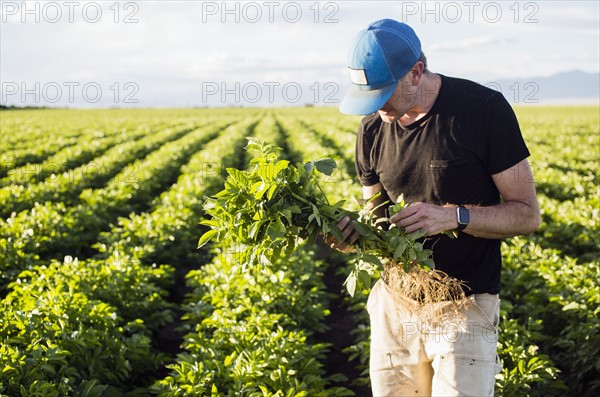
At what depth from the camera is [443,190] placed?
268 cm

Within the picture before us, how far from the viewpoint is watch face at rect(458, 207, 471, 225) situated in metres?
2.50

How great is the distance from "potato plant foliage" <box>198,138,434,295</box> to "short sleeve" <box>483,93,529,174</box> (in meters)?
0.41

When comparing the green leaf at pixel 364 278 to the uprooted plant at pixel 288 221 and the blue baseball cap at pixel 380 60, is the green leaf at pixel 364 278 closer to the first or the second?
the uprooted plant at pixel 288 221

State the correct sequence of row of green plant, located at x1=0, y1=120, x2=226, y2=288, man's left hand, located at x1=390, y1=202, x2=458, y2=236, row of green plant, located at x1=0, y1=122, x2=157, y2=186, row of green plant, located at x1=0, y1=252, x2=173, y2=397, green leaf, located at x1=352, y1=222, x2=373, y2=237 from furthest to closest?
row of green plant, located at x1=0, y1=122, x2=157, y2=186 < row of green plant, located at x1=0, y1=120, x2=226, y2=288 < row of green plant, located at x1=0, y1=252, x2=173, y2=397 < green leaf, located at x1=352, y1=222, x2=373, y2=237 < man's left hand, located at x1=390, y1=202, x2=458, y2=236

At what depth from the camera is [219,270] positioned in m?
6.05

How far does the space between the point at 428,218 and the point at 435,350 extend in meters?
0.61

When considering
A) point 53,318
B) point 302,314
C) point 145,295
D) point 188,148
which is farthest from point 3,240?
point 188,148

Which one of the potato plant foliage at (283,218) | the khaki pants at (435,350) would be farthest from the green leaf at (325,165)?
the khaki pants at (435,350)

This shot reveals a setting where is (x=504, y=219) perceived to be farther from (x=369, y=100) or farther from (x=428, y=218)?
(x=369, y=100)

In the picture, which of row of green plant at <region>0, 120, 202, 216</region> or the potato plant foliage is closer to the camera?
the potato plant foliage

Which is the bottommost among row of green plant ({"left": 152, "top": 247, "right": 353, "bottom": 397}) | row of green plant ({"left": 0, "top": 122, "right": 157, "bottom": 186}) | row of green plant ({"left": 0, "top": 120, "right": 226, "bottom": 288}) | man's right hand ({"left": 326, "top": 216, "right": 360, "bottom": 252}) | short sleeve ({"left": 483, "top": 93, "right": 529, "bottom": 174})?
row of green plant ({"left": 152, "top": 247, "right": 353, "bottom": 397})

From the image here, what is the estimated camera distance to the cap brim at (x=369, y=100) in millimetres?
2553

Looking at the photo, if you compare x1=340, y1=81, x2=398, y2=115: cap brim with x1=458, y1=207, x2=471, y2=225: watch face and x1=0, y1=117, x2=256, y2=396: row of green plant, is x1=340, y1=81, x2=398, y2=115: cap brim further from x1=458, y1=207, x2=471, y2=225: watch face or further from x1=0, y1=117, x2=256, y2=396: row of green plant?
x1=0, y1=117, x2=256, y2=396: row of green plant

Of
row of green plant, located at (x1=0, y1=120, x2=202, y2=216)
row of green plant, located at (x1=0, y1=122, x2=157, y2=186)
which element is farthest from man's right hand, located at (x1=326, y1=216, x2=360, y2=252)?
row of green plant, located at (x1=0, y1=122, x2=157, y2=186)
